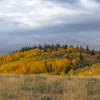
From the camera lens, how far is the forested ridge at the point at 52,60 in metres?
121

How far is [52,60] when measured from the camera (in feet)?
465

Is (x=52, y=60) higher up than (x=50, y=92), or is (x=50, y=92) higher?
(x=50, y=92)

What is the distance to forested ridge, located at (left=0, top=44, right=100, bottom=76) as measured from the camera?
396 feet

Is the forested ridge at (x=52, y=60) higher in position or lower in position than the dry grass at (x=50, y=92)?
lower

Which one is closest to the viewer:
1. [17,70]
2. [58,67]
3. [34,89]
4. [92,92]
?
[92,92]

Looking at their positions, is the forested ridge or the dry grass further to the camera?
the forested ridge

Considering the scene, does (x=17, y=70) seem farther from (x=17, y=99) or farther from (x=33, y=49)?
(x=17, y=99)

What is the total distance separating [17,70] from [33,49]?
5854 cm

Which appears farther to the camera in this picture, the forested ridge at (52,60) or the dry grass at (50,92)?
the forested ridge at (52,60)

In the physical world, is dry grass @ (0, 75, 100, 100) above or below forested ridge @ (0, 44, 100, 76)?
above

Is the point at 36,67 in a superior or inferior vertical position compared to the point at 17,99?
inferior

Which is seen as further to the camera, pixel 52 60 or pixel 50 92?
pixel 52 60

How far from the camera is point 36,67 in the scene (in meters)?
130

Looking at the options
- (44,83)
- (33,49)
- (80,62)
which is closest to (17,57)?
(33,49)
